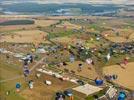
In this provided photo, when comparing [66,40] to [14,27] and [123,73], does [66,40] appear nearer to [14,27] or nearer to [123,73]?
[14,27]

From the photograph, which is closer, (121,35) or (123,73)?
(123,73)

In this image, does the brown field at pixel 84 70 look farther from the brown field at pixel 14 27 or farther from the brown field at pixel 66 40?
the brown field at pixel 14 27

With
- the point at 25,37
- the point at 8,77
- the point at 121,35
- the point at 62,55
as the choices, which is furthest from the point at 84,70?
the point at 121,35

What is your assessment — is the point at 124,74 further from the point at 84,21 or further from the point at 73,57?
the point at 84,21

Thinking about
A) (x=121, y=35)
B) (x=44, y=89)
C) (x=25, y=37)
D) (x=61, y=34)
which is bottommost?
(x=121, y=35)

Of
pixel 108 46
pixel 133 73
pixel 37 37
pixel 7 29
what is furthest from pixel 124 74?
pixel 7 29

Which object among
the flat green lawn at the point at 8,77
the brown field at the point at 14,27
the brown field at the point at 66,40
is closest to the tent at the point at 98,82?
the flat green lawn at the point at 8,77

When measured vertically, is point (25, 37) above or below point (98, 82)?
below
